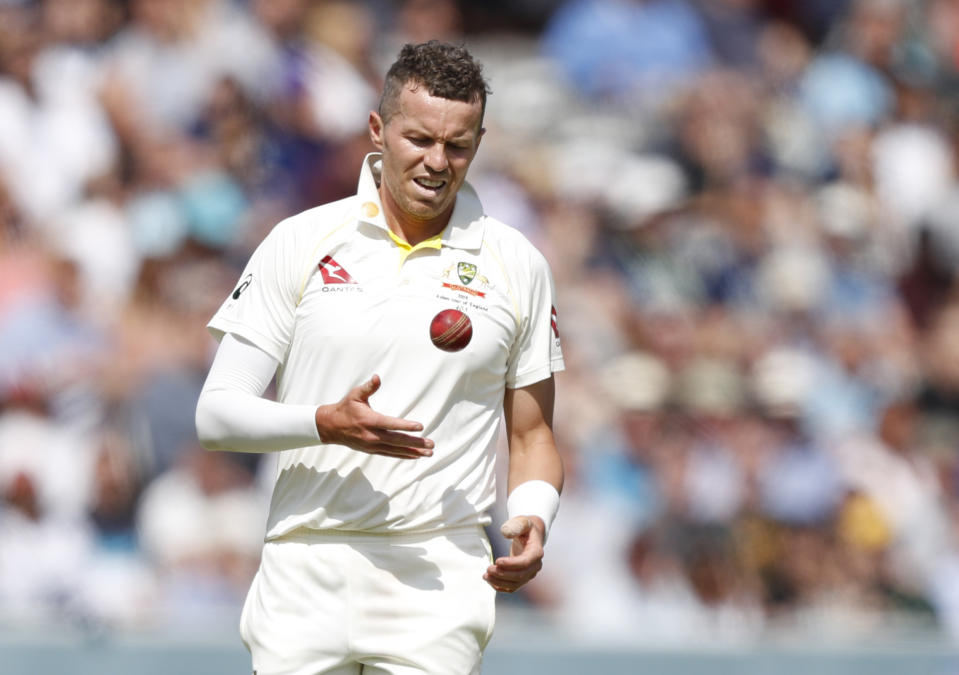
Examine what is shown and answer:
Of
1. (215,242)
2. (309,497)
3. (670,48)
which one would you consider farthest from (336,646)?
(670,48)

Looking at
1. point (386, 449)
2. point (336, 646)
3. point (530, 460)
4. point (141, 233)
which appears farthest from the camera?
point (141, 233)

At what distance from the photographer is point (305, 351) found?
13.2 feet

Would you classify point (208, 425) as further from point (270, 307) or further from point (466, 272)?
point (466, 272)

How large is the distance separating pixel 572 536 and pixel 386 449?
185 inches

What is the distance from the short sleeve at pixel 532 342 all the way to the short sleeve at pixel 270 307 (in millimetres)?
628

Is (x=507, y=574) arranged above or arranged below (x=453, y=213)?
below

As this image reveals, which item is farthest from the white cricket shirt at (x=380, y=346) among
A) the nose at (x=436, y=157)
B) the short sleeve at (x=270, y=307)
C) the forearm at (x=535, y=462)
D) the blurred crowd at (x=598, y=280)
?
the blurred crowd at (x=598, y=280)

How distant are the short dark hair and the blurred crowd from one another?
12.6ft

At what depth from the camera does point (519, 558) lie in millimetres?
3814

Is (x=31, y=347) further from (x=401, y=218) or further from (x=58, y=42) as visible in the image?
(x=401, y=218)

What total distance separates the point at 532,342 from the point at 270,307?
731 millimetres

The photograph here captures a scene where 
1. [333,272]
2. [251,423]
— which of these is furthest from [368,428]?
[333,272]

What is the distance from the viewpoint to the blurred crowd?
7898mm

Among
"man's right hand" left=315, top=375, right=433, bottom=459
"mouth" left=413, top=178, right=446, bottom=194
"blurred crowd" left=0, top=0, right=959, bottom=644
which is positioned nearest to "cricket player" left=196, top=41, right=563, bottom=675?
"mouth" left=413, top=178, right=446, bottom=194
